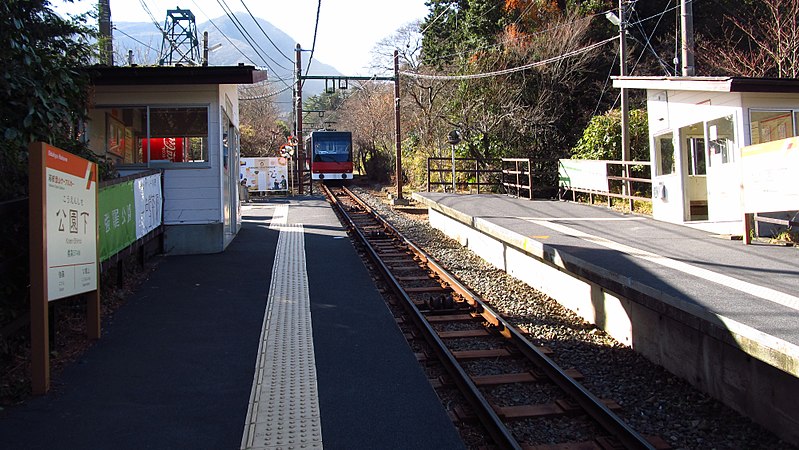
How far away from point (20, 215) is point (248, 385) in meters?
2.55

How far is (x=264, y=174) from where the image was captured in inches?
1160

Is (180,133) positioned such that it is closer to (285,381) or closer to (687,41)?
(285,381)

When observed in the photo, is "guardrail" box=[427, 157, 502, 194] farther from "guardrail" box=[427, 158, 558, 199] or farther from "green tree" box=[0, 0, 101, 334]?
"green tree" box=[0, 0, 101, 334]

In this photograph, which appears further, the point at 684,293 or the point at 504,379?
the point at 684,293

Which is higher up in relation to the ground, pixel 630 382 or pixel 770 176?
pixel 770 176

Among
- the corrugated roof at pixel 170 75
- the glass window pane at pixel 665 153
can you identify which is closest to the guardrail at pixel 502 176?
the glass window pane at pixel 665 153

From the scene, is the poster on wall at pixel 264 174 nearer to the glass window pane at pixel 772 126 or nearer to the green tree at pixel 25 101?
the green tree at pixel 25 101

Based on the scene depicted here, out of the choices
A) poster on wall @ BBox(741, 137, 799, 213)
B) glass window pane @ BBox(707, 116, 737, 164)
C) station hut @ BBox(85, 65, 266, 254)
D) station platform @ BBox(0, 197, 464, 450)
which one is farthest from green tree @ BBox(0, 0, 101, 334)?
glass window pane @ BBox(707, 116, 737, 164)

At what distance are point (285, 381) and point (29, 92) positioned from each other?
4.32 meters

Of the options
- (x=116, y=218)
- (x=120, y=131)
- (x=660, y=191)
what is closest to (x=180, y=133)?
(x=120, y=131)

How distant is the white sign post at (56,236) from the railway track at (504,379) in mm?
3232

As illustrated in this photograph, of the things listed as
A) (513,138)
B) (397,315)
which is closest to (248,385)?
(397,315)

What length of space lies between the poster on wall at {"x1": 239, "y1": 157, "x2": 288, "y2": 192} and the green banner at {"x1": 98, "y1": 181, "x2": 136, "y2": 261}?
20.4 m

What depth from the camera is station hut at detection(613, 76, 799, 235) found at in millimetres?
9711
